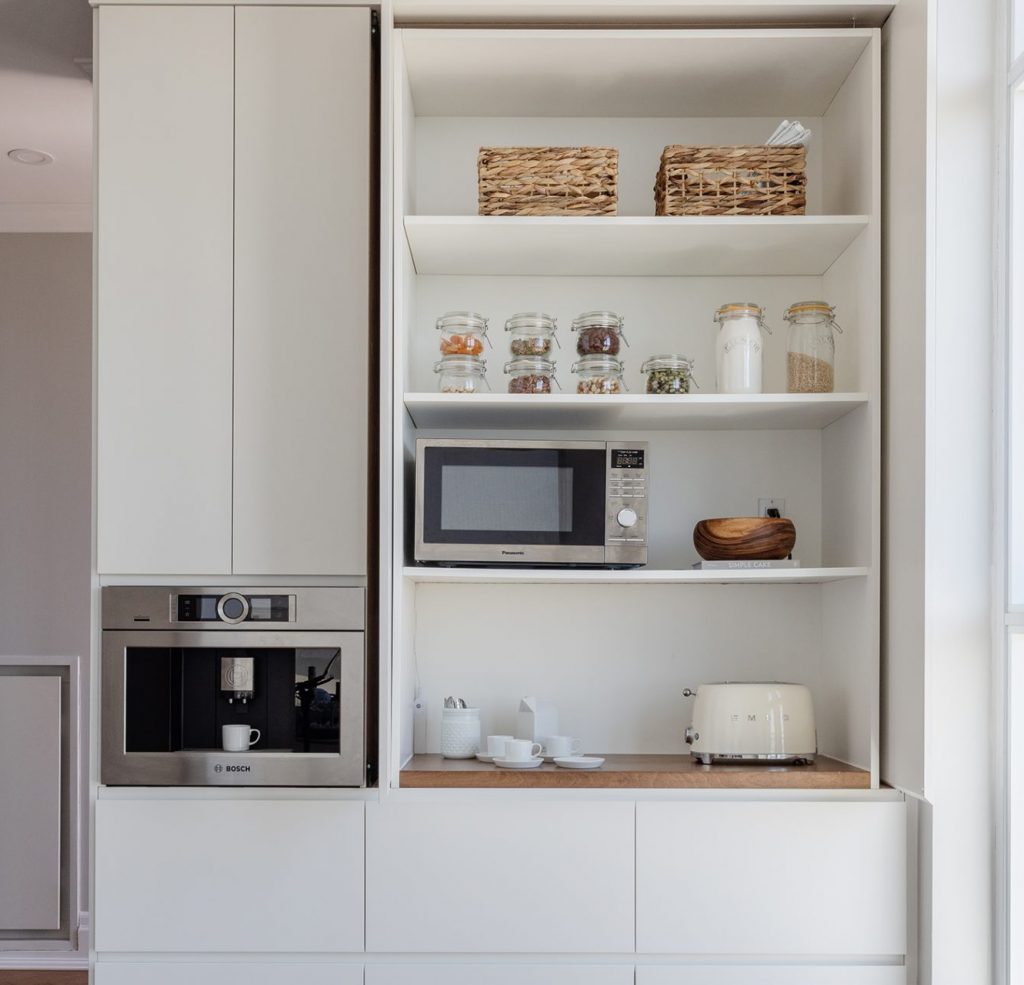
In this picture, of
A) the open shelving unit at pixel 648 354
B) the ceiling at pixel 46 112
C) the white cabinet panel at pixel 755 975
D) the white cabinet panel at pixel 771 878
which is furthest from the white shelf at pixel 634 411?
the ceiling at pixel 46 112

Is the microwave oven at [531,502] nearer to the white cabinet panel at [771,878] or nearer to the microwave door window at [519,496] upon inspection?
the microwave door window at [519,496]

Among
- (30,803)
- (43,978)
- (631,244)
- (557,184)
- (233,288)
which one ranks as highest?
(557,184)

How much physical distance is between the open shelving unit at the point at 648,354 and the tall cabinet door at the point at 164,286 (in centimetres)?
37

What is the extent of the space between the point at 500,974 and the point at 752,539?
3.17ft

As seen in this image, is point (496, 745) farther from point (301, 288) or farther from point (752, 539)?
point (301, 288)

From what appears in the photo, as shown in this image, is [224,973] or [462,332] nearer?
[224,973]

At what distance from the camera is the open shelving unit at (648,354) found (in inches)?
94.0

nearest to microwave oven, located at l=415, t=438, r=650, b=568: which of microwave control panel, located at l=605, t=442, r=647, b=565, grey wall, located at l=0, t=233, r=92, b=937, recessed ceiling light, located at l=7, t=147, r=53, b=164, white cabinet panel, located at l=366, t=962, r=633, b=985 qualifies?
microwave control panel, located at l=605, t=442, r=647, b=565

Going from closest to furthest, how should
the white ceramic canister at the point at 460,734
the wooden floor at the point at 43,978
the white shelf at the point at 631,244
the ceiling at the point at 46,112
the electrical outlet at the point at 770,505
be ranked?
the white shelf at the point at 631,244 < the white ceramic canister at the point at 460,734 < the electrical outlet at the point at 770,505 < the ceiling at the point at 46,112 < the wooden floor at the point at 43,978

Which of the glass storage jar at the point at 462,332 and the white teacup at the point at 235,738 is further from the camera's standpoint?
the glass storage jar at the point at 462,332

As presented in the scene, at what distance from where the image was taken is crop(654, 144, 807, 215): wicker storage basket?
238 cm

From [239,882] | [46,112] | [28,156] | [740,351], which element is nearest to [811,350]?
[740,351]

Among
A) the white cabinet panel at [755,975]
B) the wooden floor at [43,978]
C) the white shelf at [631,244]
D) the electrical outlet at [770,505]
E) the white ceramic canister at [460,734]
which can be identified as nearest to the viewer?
the white cabinet panel at [755,975]

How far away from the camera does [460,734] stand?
2451mm
